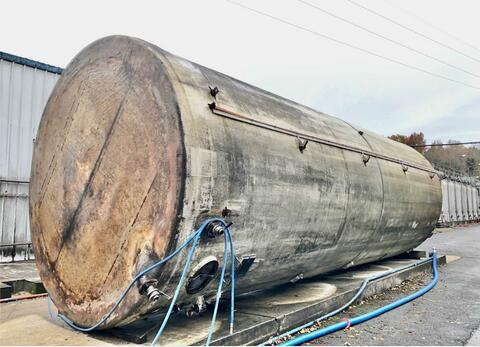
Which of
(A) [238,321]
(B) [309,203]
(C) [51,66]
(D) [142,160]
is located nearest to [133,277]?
(D) [142,160]

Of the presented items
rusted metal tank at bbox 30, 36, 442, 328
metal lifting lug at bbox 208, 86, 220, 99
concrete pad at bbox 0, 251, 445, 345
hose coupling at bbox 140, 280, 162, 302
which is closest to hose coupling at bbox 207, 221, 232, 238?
rusted metal tank at bbox 30, 36, 442, 328

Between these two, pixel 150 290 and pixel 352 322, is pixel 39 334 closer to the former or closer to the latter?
pixel 150 290

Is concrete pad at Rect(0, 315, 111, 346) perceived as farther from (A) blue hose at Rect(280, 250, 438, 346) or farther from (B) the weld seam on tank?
(B) the weld seam on tank

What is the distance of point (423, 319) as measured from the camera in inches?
228

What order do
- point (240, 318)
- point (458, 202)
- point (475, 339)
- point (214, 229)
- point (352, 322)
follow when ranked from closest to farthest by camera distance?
point (214, 229)
point (240, 318)
point (475, 339)
point (352, 322)
point (458, 202)

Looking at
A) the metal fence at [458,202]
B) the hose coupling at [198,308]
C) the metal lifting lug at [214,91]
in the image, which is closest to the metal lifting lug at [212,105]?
the metal lifting lug at [214,91]

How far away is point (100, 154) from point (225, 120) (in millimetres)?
1158

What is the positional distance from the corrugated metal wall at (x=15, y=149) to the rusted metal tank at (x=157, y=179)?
573 cm

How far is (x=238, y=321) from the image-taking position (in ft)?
14.2

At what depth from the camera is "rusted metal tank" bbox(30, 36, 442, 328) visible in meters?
3.53

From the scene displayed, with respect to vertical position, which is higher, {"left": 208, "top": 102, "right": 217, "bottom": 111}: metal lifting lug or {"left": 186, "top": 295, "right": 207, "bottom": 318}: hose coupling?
{"left": 208, "top": 102, "right": 217, "bottom": 111}: metal lifting lug

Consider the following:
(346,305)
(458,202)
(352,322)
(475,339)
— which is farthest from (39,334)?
(458,202)

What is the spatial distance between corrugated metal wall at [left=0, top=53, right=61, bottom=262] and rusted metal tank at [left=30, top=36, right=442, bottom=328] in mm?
5734

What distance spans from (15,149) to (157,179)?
25.2 feet
